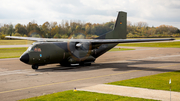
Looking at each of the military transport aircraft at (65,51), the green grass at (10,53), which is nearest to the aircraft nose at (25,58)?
the military transport aircraft at (65,51)

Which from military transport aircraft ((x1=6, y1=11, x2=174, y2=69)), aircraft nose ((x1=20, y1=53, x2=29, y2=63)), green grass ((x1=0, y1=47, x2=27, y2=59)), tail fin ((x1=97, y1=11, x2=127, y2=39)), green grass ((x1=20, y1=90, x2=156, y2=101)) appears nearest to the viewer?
green grass ((x1=20, y1=90, x2=156, y2=101))

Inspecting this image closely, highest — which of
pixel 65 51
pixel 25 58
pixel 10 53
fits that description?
pixel 65 51

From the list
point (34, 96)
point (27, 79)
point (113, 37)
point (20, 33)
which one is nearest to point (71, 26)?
point (20, 33)

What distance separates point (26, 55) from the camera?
20.9 m

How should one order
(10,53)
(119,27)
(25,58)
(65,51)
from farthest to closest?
1. (10,53)
2. (119,27)
3. (65,51)
4. (25,58)

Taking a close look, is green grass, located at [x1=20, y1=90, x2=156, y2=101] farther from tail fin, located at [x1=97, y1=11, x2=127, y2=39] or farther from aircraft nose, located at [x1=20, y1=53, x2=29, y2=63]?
tail fin, located at [x1=97, y1=11, x2=127, y2=39]

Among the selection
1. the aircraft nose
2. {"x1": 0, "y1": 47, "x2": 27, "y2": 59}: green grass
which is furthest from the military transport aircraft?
{"x1": 0, "y1": 47, "x2": 27, "y2": 59}: green grass

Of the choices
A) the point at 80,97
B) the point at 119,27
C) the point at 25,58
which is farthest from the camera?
the point at 119,27

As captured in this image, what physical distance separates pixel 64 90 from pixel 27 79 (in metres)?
5.32

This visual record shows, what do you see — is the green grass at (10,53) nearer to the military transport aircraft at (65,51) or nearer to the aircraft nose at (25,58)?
the military transport aircraft at (65,51)

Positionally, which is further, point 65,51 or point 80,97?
point 65,51

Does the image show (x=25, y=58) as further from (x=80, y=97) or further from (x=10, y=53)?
(x=10, y=53)

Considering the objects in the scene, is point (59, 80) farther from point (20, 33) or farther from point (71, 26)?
point (20, 33)

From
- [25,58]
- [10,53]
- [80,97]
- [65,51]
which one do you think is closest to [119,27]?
[65,51]
